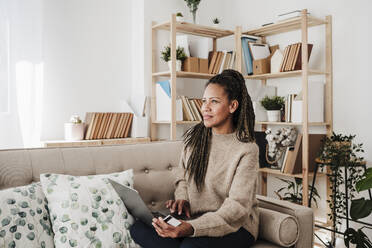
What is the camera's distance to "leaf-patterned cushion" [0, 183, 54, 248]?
4.19 ft

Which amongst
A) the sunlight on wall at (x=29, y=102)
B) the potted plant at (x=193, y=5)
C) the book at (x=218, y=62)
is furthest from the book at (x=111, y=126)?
the potted plant at (x=193, y=5)

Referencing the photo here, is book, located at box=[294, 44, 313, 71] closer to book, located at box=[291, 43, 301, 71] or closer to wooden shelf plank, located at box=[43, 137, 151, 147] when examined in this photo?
book, located at box=[291, 43, 301, 71]

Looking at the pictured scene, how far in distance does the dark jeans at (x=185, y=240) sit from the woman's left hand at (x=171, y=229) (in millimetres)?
49

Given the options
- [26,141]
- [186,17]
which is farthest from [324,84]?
[26,141]

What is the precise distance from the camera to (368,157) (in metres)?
2.67

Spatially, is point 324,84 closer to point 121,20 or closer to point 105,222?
point 121,20

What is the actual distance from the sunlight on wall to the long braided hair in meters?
1.41

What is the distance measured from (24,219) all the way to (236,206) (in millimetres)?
795

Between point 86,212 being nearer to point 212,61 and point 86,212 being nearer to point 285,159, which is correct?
point 285,159

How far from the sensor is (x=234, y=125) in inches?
65.9

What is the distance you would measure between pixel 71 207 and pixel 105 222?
15 centimetres

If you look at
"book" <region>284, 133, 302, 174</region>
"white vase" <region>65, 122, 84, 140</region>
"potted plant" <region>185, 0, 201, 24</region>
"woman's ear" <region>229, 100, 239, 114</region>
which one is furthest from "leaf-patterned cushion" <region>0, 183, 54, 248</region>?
"potted plant" <region>185, 0, 201, 24</region>

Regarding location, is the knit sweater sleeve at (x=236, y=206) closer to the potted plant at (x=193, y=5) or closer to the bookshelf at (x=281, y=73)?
the bookshelf at (x=281, y=73)

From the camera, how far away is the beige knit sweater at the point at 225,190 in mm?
1368
